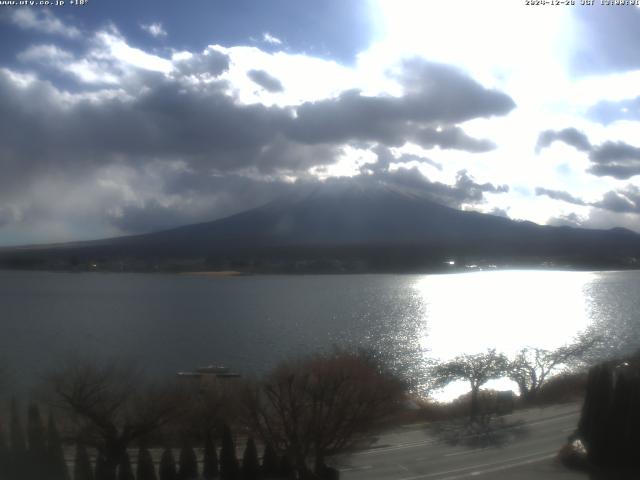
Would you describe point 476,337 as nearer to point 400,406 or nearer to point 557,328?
point 557,328

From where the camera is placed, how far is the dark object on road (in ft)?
25.5

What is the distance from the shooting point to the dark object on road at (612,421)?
7785 millimetres

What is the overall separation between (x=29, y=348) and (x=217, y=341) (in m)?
5.39

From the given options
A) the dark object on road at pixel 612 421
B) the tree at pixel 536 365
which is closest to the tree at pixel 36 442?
the dark object on road at pixel 612 421

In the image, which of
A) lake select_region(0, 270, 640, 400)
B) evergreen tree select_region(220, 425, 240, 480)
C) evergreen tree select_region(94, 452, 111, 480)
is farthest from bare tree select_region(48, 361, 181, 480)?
lake select_region(0, 270, 640, 400)

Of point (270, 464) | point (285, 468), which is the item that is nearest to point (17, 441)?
point (270, 464)

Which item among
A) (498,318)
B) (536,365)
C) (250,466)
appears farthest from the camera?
(498,318)

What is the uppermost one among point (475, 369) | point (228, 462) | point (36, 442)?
point (36, 442)

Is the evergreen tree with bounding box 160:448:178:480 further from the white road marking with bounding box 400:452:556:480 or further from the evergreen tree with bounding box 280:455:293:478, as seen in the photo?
the white road marking with bounding box 400:452:556:480

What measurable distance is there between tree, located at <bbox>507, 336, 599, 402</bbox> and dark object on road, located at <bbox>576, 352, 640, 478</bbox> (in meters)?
4.49

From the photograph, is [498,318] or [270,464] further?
Answer: [498,318]

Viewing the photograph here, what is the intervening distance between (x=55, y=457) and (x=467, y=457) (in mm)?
4909

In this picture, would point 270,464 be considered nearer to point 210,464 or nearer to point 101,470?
point 210,464

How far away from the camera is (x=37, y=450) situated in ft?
22.5
